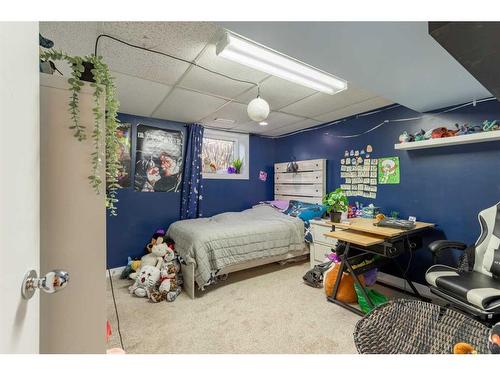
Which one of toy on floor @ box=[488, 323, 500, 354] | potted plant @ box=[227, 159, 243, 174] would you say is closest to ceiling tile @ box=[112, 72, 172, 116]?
potted plant @ box=[227, 159, 243, 174]

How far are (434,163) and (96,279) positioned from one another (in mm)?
3182

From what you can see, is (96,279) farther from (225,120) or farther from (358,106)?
(358,106)

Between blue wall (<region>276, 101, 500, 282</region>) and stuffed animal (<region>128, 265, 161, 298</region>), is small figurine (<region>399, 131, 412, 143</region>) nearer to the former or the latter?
blue wall (<region>276, 101, 500, 282</region>)

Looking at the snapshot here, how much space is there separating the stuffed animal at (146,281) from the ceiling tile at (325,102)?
257cm

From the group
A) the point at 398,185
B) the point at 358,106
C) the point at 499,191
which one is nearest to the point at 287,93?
the point at 358,106

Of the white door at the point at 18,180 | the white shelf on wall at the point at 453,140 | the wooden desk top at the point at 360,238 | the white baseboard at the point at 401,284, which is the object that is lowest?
the white baseboard at the point at 401,284

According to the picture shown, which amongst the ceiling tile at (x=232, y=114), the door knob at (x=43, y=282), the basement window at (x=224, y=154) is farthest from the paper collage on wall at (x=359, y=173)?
the door knob at (x=43, y=282)

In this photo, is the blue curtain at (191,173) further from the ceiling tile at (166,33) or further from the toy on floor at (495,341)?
the toy on floor at (495,341)

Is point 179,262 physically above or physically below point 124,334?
above

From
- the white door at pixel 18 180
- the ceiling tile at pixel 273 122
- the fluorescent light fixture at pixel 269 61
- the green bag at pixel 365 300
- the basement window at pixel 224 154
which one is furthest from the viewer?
the basement window at pixel 224 154

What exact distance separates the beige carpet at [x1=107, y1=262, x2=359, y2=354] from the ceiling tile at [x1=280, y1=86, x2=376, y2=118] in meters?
2.23

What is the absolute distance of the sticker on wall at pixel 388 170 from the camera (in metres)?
2.82

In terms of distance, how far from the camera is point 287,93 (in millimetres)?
2459

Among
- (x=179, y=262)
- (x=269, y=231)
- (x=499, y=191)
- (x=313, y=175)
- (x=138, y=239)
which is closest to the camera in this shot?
(x=499, y=191)
